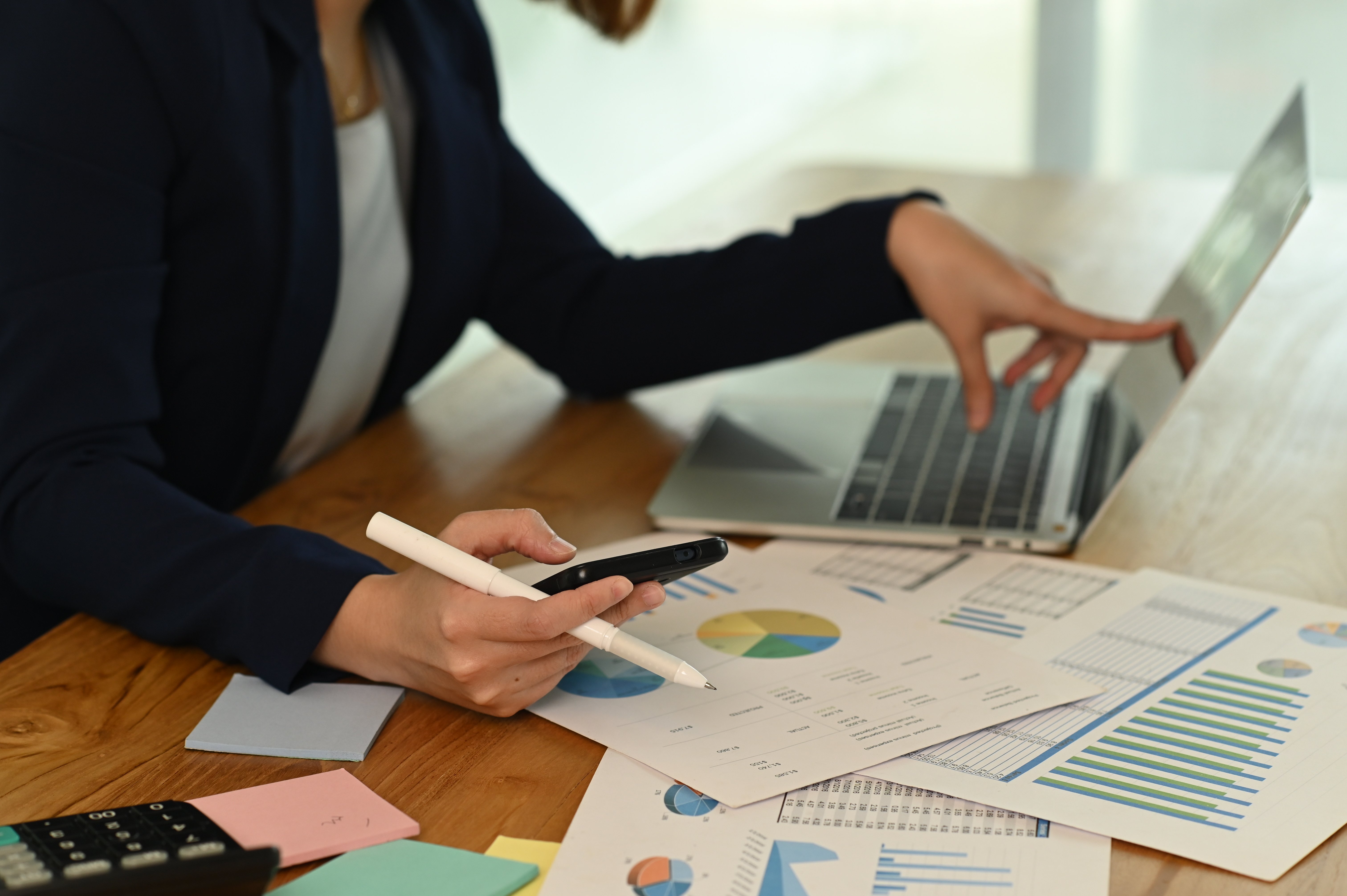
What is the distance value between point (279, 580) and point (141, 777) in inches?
5.0

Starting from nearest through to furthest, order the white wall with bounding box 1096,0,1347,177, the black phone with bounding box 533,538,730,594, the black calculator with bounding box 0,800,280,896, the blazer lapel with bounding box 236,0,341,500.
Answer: the black calculator with bounding box 0,800,280,896
the black phone with bounding box 533,538,730,594
the blazer lapel with bounding box 236,0,341,500
the white wall with bounding box 1096,0,1347,177

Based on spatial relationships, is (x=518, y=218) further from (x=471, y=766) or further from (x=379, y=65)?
(x=471, y=766)

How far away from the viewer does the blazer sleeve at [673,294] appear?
110 cm

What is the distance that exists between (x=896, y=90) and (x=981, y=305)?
14.9ft

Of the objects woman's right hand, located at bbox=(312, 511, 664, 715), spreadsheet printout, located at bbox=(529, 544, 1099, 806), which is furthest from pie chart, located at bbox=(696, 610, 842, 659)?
woman's right hand, located at bbox=(312, 511, 664, 715)

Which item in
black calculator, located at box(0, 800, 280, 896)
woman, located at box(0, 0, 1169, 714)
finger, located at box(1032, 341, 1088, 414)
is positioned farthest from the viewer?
finger, located at box(1032, 341, 1088, 414)

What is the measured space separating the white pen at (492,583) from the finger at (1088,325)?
1.60 ft

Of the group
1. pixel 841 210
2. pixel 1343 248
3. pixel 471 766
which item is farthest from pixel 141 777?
pixel 1343 248

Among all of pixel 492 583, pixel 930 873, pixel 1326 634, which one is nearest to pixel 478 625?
pixel 492 583

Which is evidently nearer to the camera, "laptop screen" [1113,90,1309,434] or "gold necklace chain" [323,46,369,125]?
"laptop screen" [1113,90,1309,434]

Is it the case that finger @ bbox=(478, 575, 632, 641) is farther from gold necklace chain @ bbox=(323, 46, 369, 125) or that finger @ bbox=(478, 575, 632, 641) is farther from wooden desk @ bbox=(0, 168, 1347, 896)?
gold necklace chain @ bbox=(323, 46, 369, 125)

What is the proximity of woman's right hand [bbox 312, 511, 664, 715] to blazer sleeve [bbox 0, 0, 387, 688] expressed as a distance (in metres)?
0.03

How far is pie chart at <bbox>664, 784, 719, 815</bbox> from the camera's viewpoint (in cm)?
59

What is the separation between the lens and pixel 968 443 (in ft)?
3.36
